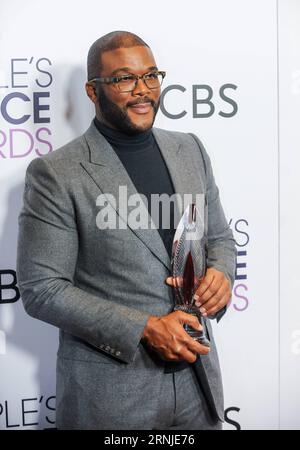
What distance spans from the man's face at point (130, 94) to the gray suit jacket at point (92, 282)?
84 millimetres

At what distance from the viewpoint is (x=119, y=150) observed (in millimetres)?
1858

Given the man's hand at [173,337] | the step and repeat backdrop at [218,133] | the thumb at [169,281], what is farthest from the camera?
the step and repeat backdrop at [218,133]

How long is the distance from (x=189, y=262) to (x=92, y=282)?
0.89 ft

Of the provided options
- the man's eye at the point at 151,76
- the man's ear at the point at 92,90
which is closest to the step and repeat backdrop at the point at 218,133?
the man's ear at the point at 92,90

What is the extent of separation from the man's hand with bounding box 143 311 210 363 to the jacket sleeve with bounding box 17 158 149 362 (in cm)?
3

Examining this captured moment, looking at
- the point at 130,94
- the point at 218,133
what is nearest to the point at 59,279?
the point at 130,94

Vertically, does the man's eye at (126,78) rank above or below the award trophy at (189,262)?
→ above

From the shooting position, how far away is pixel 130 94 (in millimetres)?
1834

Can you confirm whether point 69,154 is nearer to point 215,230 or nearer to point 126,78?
point 126,78

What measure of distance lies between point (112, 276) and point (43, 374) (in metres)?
Answer: 0.79

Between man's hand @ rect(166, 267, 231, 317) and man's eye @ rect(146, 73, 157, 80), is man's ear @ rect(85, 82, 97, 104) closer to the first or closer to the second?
man's eye @ rect(146, 73, 157, 80)

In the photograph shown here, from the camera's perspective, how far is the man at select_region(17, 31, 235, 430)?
172cm

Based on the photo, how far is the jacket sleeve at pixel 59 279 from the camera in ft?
5.60

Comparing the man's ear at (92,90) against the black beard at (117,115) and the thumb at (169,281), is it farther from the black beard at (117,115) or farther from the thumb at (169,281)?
the thumb at (169,281)
